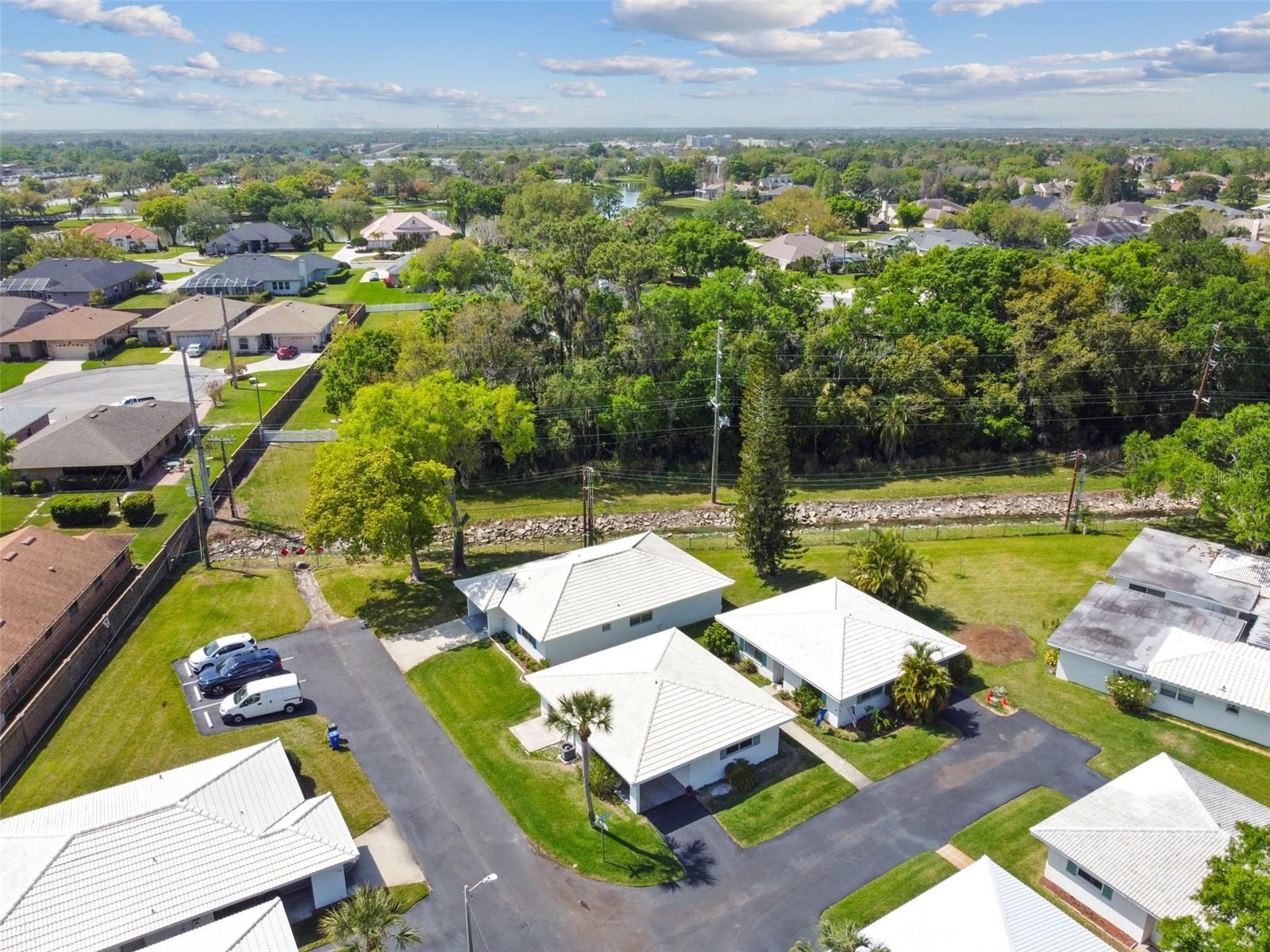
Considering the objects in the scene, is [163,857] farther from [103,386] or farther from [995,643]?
[103,386]

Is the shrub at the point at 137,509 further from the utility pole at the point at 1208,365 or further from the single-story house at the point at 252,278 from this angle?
the utility pole at the point at 1208,365

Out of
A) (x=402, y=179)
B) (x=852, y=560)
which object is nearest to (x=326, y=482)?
(x=852, y=560)

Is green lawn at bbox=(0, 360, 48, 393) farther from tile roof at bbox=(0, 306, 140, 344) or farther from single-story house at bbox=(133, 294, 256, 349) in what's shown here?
single-story house at bbox=(133, 294, 256, 349)

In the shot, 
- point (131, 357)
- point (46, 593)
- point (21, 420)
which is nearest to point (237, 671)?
point (46, 593)

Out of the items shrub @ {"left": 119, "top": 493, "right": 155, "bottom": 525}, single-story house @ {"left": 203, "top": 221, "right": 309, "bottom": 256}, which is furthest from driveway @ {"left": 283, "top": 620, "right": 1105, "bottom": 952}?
single-story house @ {"left": 203, "top": 221, "right": 309, "bottom": 256}

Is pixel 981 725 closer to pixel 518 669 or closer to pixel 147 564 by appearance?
pixel 518 669
